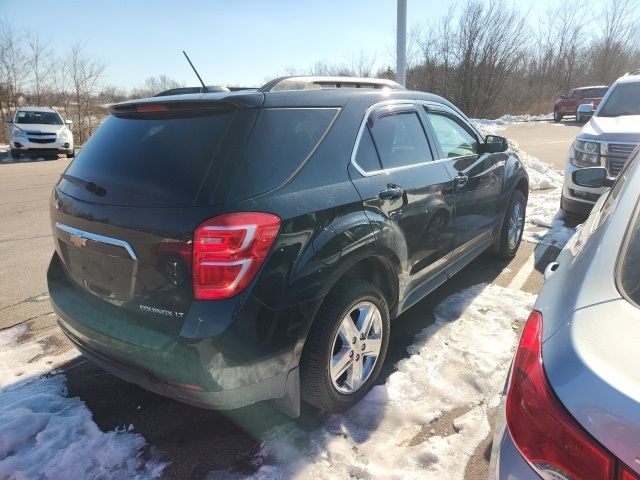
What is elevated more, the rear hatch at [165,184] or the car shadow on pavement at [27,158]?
the rear hatch at [165,184]

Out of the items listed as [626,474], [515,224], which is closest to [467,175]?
[515,224]

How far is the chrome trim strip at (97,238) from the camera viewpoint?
2084 mm

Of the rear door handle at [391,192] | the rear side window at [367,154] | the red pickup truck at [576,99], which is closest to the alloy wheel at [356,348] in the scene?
the rear door handle at [391,192]

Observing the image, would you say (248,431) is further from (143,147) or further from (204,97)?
(204,97)

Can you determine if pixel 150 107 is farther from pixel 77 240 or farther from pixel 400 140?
pixel 400 140

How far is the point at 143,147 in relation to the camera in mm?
2318

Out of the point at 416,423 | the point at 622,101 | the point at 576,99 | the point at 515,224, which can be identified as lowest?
the point at 416,423

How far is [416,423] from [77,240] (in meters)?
2.07

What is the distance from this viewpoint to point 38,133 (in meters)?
15.6

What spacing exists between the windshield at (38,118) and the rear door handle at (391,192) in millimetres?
17464

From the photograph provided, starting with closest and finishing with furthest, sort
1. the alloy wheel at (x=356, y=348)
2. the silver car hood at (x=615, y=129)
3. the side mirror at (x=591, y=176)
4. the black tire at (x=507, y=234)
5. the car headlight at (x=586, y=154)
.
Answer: the alloy wheel at (x=356, y=348) < the side mirror at (x=591, y=176) < the black tire at (x=507, y=234) < the silver car hood at (x=615, y=129) < the car headlight at (x=586, y=154)

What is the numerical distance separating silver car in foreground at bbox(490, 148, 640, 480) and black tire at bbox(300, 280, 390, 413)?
1054mm

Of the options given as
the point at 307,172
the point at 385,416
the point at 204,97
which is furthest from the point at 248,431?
the point at 204,97

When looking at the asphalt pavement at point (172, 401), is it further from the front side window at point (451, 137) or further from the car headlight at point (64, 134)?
the car headlight at point (64, 134)
